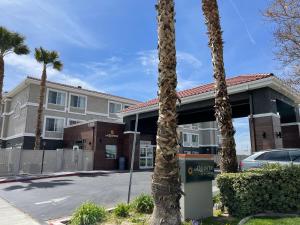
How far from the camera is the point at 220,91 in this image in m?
9.26

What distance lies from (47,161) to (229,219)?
23.1 metres

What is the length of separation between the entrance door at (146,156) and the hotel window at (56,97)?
13.6 metres

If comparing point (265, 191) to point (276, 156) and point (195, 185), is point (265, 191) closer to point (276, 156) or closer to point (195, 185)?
point (195, 185)

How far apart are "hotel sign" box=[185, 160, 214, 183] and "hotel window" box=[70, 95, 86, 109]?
110 ft

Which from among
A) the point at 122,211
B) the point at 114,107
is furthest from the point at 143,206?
the point at 114,107

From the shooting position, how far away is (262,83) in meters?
16.8

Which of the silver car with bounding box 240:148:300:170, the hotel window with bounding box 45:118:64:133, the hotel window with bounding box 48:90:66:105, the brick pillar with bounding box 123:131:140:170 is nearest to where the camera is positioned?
the silver car with bounding box 240:148:300:170

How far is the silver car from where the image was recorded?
34.8 feet

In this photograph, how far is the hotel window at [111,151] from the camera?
30391 millimetres

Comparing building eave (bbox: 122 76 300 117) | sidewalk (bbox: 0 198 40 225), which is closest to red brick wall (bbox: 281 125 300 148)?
building eave (bbox: 122 76 300 117)

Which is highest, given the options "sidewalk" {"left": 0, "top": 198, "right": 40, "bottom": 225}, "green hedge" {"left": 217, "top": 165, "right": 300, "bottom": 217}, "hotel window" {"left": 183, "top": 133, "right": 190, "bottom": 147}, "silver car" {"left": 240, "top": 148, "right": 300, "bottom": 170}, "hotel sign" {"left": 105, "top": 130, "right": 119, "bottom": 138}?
"hotel window" {"left": 183, "top": 133, "right": 190, "bottom": 147}

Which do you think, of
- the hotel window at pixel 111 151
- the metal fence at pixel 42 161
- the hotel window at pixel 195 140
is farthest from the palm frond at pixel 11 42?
the hotel window at pixel 195 140

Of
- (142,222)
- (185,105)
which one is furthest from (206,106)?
(142,222)

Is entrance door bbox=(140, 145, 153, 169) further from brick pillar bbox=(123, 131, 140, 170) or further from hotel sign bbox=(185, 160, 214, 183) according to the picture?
hotel sign bbox=(185, 160, 214, 183)
